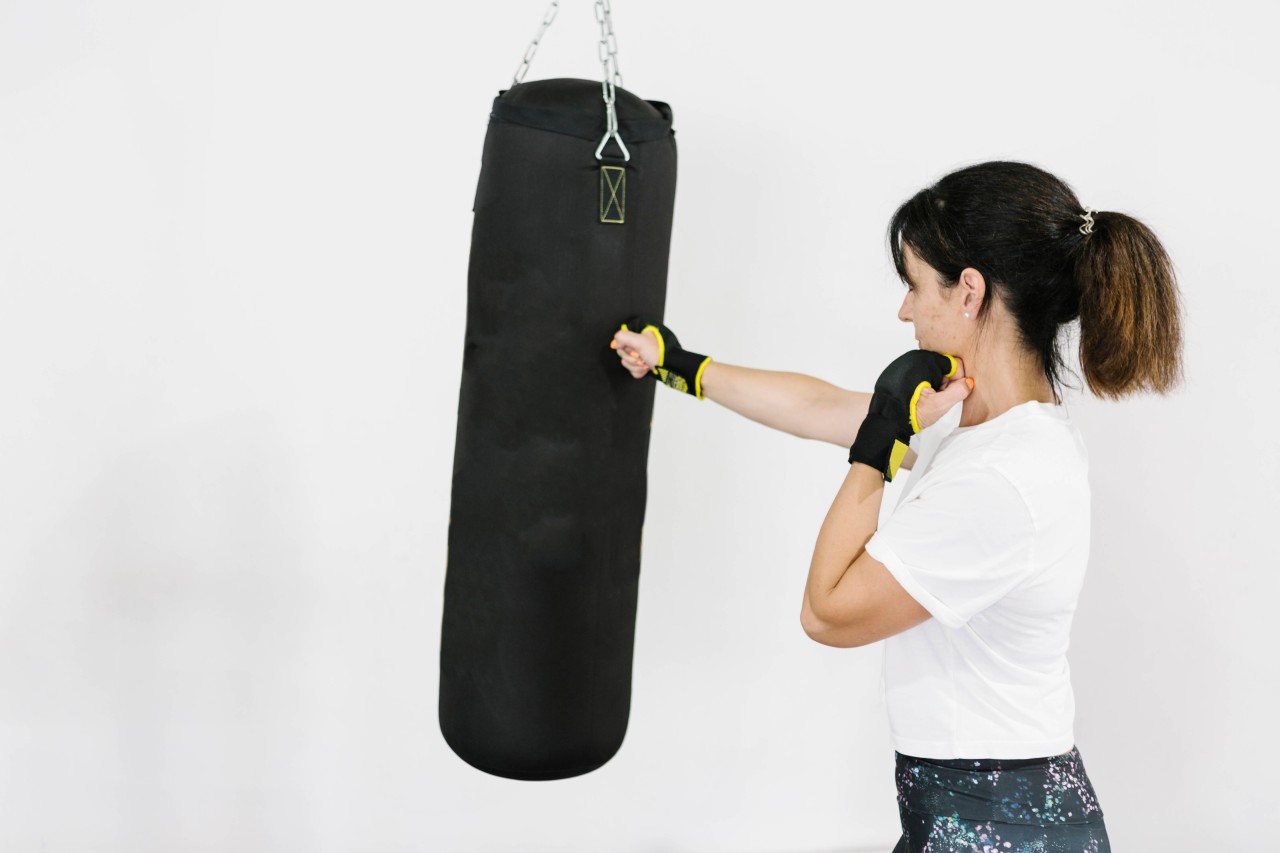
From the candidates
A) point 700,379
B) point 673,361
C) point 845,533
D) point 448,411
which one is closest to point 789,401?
point 700,379

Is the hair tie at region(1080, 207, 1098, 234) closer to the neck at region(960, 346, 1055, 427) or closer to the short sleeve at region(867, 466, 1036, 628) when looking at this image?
the neck at region(960, 346, 1055, 427)

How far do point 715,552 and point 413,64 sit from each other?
1.29 meters

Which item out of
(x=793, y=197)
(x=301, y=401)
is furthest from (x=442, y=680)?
(x=793, y=197)

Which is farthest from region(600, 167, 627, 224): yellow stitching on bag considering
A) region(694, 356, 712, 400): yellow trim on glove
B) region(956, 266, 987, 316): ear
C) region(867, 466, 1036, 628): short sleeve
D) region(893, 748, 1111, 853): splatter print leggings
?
region(893, 748, 1111, 853): splatter print leggings

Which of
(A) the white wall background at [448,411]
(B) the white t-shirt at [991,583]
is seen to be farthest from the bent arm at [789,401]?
(A) the white wall background at [448,411]

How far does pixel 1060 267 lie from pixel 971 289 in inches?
4.4

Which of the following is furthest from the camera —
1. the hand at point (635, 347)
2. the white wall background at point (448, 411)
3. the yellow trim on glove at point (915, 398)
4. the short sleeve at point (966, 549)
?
the white wall background at point (448, 411)

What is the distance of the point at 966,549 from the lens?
1.41 m

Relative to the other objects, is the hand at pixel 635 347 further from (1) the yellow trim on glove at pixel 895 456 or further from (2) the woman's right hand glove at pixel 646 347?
(1) the yellow trim on glove at pixel 895 456

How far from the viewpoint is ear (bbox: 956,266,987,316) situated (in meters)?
1.50

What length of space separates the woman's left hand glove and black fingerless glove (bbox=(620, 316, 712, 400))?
32 cm

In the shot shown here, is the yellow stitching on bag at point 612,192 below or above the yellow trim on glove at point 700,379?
above

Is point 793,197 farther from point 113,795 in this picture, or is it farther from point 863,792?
point 113,795

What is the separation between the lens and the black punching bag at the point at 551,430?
1.61 m
